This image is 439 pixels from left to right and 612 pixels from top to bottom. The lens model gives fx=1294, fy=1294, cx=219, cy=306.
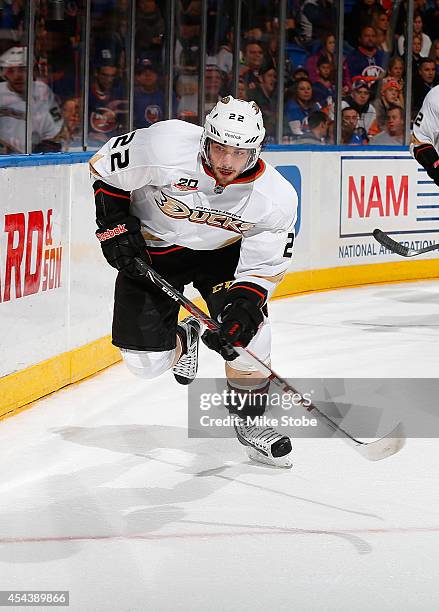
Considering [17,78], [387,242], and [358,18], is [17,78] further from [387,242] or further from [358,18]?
[358,18]

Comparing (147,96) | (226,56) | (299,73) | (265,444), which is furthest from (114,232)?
(299,73)

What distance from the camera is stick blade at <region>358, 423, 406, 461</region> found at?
367 centimetres

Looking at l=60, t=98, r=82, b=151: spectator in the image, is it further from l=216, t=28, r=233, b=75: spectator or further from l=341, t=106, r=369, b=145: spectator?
l=341, t=106, r=369, b=145: spectator

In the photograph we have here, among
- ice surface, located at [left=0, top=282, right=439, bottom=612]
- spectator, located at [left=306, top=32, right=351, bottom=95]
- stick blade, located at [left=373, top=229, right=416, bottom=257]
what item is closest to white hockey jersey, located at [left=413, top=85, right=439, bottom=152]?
stick blade, located at [left=373, top=229, right=416, bottom=257]

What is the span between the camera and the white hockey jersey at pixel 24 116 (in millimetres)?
6152

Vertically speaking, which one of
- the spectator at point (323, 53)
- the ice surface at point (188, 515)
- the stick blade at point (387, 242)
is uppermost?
the spectator at point (323, 53)

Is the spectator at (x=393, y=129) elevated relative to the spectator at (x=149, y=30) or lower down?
lower down

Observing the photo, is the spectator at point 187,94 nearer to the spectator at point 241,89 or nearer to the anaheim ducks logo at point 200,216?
the spectator at point 241,89

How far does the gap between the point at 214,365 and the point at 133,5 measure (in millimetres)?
2783

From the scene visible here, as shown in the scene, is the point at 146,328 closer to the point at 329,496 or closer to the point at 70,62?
the point at 329,496

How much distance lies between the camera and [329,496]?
12.1ft

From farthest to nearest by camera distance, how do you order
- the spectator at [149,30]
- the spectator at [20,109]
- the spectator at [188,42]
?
the spectator at [188,42] < the spectator at [149,30] < the spectator at [20,109]

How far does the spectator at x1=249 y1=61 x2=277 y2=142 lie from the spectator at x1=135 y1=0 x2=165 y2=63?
3.50ft

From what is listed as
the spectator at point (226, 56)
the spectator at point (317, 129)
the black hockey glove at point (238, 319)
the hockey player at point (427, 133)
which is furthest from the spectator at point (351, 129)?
the black hockey glove at point (238, 319)
